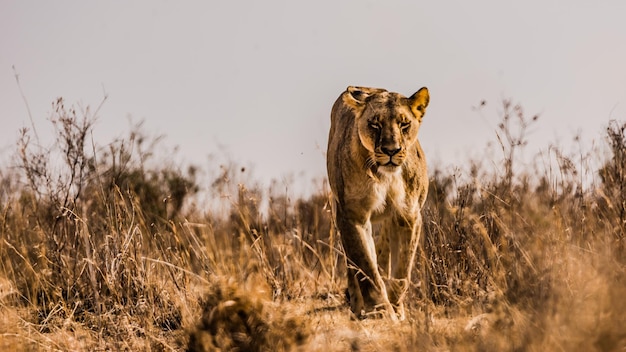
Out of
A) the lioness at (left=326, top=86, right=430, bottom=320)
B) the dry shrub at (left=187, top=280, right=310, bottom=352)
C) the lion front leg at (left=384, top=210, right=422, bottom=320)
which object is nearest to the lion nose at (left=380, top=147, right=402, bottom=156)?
A: the lioness at (left=326, top=86, right=430, bottom=320)

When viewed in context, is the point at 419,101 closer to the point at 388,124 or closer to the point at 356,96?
the point at 388,124

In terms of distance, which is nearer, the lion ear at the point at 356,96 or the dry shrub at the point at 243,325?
the dry shrub at the point at 243,325

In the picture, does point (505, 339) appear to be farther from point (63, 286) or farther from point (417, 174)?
point (63, 286)

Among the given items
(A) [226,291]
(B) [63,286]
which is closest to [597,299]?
(A) [226,291]

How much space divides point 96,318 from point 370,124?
2.36 meters

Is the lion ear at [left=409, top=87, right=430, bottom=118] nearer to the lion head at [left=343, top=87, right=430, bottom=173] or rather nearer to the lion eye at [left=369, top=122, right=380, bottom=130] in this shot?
the lion head at [left=343, top=87, right=430, bottom=173]

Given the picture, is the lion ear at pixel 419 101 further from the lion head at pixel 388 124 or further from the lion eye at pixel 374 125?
the lion eye at pixel 374 125

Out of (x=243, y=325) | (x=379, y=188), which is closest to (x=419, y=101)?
(x=379, y=188)

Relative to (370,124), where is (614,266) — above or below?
below

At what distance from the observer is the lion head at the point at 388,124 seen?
5598 millimetres

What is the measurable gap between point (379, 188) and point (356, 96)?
0.81 meters

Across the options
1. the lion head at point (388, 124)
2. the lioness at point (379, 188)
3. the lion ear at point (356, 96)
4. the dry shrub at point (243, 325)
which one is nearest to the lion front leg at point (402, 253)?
the lioness at point (379, 188)

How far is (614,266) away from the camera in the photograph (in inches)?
172

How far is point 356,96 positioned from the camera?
6121mm
